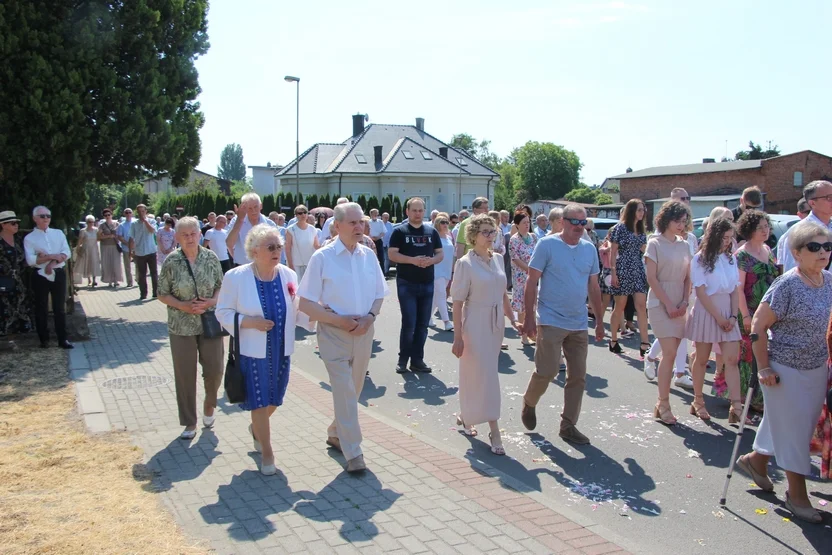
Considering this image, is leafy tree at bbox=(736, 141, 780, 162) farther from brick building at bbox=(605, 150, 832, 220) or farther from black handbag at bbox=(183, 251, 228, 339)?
black handbag at bbox=(183, 251, 228, 339)

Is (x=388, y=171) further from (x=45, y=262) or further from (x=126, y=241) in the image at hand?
(x=45, y=262)

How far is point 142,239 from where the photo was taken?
17.1m

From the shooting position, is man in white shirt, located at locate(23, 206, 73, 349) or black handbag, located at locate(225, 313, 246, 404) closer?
black handbag, located at locate(225, 313, 246, 404)

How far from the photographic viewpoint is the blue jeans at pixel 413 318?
30.6ft

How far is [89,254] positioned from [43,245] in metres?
10.7

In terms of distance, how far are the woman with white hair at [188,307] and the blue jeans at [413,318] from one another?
3.21 metres

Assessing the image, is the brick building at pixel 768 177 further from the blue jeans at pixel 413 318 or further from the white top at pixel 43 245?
the white top at pixel 43 245

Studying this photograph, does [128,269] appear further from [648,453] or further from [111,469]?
[648,453]

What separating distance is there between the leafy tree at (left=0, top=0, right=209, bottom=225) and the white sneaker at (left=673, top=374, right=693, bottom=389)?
9.24 m

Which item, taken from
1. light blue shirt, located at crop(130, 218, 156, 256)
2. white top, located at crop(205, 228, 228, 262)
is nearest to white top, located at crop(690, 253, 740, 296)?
white top, located at crop(205, 228, 228, 262)

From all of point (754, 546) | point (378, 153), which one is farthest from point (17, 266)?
point (378, 153)

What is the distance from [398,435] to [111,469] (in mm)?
2362

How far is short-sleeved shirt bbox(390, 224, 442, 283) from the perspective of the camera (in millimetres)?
9375

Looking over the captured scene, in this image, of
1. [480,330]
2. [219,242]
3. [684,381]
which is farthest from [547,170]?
[480,330]
